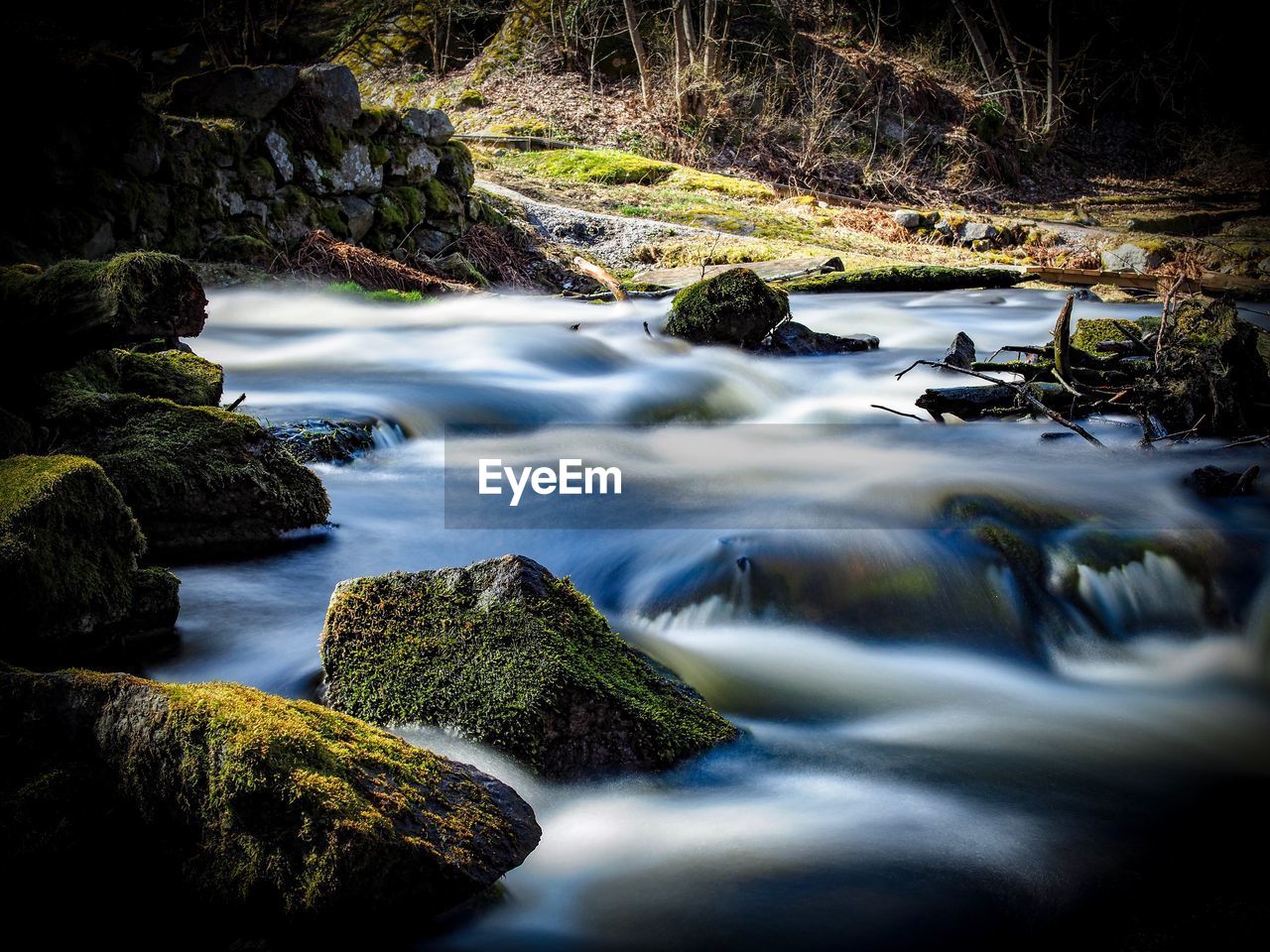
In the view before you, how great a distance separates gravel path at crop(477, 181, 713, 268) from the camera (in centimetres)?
1345

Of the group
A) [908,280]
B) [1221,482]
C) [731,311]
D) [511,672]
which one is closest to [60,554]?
[511,672]

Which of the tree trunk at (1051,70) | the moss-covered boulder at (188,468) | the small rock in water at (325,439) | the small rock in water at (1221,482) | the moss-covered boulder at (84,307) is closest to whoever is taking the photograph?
the moss-covered boulder at (84,307)

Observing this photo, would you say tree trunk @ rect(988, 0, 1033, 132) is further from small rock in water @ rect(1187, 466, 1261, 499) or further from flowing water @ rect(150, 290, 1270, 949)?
small rock in water @ rect(1187, 466, 1261, 499)

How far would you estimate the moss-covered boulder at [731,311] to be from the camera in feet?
27.9

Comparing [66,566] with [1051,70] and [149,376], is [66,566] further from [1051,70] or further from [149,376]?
[1051,70]

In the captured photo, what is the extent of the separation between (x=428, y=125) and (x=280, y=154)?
227 centimetres

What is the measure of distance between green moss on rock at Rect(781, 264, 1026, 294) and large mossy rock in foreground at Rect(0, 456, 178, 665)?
919 cm

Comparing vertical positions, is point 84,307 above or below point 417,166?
below

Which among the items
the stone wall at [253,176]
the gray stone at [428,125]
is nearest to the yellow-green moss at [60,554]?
the stone wall at [253,176]

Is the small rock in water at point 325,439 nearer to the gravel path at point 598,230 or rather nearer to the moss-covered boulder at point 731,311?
the moss-covered boulder at point 731,311

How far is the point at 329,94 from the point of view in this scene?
1080 cm

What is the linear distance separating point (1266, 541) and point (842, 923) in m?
3.51

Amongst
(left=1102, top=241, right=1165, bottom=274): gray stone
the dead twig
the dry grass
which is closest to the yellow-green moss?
the dead twig

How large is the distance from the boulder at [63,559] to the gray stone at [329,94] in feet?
28.4
